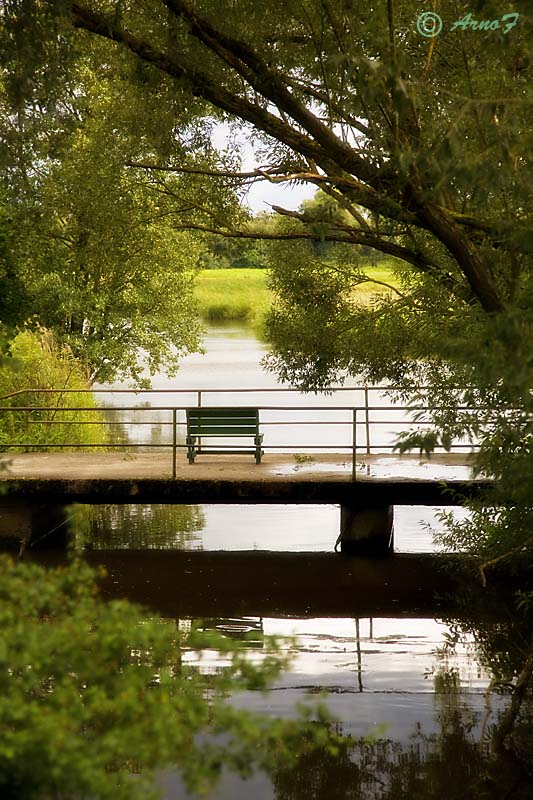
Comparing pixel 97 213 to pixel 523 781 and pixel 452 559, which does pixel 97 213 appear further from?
pixel 523 781

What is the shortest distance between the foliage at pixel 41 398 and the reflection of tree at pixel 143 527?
1308 millimetres

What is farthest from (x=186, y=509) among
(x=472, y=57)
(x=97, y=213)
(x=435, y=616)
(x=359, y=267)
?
(x=472, y=57)

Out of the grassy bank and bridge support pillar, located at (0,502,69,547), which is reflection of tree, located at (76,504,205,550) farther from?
the grassy bank

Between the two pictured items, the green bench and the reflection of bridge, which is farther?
the green bench

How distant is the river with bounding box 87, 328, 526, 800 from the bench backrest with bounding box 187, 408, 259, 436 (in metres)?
1.69

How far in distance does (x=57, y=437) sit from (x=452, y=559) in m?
7.11

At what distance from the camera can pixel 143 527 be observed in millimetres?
17688

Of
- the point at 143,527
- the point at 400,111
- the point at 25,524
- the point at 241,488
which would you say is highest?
the point at 400,111

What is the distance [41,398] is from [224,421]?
4269 millimetres

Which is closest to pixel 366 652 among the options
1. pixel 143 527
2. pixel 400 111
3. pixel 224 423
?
pixel 224 423

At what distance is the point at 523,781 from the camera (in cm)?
830

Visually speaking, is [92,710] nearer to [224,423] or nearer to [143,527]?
[224,423]

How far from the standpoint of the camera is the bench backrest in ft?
50.5

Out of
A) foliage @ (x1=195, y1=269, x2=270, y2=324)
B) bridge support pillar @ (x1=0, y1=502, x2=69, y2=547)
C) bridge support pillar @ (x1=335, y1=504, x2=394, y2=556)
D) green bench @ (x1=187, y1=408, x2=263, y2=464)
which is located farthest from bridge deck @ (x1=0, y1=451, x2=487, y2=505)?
foliage @ (x1=195, y1=269, x2=270, y2=324)
